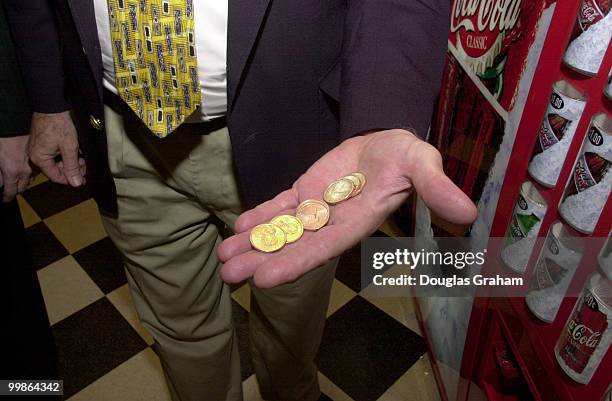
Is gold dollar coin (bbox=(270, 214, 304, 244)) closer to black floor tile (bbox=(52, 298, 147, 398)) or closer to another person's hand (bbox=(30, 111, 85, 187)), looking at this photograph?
another person's hand (bbox=(30, 111, 85, 187))

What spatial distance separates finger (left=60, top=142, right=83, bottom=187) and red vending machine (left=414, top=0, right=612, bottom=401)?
0.89 m

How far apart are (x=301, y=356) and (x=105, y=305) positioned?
852 mm

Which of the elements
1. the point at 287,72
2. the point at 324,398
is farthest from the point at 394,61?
the point at 324,398

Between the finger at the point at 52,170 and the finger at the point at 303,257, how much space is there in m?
0.72

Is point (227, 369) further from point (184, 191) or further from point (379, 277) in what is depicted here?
point (379, 277)

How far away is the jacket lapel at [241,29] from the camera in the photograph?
85 centimetres

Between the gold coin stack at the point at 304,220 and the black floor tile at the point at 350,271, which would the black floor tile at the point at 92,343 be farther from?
the gold coin stack at the point at 304,220

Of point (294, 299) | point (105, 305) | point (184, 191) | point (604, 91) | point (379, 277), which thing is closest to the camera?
point (604, 91)

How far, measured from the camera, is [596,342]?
2.70ft

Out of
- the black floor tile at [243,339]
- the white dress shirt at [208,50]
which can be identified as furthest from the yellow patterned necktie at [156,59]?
the black floor tile at [243,339]

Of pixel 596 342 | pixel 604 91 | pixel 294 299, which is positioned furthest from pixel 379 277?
pixel 604 91

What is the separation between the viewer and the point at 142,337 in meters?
1.80

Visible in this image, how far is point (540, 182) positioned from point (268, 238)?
0.46 m

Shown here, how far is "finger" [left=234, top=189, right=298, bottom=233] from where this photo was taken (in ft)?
2.69
